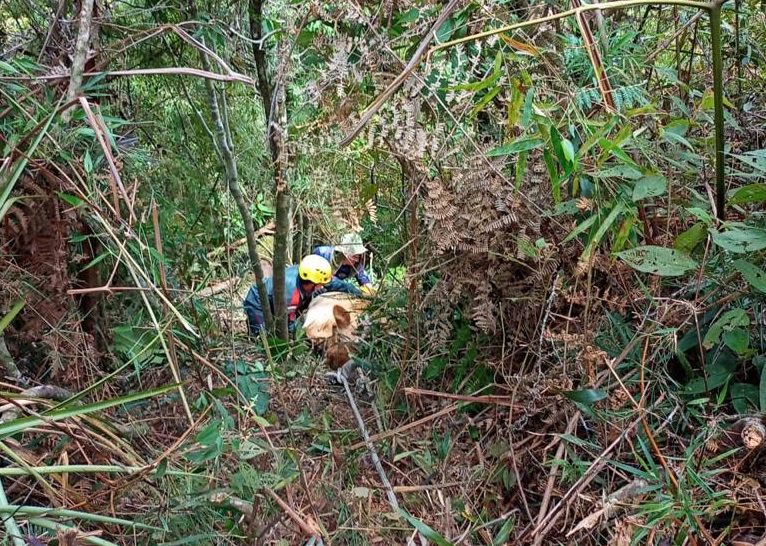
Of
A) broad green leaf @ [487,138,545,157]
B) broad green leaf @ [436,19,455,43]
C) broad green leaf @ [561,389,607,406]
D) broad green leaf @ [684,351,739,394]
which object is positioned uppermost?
broad green leaf @ [436,19,455,43]

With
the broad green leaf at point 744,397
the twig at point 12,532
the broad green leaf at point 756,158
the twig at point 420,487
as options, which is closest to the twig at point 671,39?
the broad green leaf at point 756,158

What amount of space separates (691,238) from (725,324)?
0.18 meters

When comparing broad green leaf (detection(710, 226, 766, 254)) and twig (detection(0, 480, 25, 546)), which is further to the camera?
broad green leaf (detection(710, 226, 766, 254))

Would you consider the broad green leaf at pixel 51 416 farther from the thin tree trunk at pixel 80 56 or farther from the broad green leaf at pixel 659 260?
the broad green leaf at pixel 659 260

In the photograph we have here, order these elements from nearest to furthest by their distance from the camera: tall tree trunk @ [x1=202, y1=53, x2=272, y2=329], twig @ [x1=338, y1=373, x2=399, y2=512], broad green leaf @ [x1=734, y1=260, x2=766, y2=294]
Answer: broad green leaf @ [x1=734, y1=260, x2=766, y2=294] < twig @ [x1=338, y1=373, x2=399, y2=512] < tall tree trunk @ [x1=202, y1=53, x2=272, y2=329]

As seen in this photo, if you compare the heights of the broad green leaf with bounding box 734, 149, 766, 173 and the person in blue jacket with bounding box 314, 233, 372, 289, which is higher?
the broad green leaf with bounding box 734, 149, 766, 173

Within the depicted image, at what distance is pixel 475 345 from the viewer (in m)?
1.77

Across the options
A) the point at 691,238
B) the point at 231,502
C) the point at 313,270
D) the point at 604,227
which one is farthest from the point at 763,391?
the point at 313,270

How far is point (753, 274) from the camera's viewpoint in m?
1.18

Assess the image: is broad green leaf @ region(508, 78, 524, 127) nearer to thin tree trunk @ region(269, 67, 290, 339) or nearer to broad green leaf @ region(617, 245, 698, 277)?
broad green leaf @ region(617, 245, 698, 277)

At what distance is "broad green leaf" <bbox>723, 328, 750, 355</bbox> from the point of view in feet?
3.97

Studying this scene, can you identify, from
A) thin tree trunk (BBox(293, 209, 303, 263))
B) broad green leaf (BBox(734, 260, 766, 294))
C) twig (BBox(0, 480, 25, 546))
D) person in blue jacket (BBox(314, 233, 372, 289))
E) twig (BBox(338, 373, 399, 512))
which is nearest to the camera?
twig (BBox(0, 480, 25, 546))

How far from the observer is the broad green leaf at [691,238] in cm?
127

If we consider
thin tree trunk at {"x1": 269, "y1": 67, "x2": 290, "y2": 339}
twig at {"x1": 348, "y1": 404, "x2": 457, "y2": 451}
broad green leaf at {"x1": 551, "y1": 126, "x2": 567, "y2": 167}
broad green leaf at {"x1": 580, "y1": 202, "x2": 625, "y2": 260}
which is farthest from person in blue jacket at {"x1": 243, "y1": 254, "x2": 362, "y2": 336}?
broad green leaf at {"x1": 551, "y1": 126, "x2": 567, "y2": 167}
